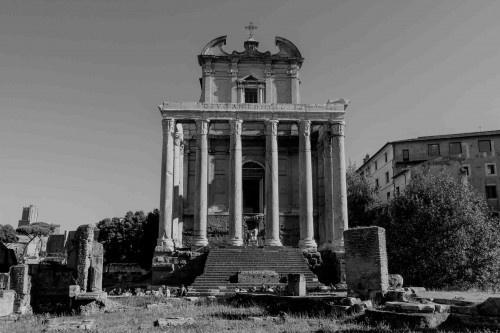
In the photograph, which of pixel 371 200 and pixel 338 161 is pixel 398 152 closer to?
pixel 371 200

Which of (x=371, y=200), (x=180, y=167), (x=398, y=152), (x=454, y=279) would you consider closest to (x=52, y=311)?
(x=180, y=167)

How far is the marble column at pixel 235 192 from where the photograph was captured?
30609mm

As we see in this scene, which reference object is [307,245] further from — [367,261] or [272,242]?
[367,261]

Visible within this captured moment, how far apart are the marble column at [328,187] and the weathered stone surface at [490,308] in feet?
69.6

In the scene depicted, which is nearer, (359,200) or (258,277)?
(258,277)

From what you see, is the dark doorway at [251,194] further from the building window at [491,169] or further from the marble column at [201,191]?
the building window at [491,169]

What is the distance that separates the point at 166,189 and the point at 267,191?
653 cm

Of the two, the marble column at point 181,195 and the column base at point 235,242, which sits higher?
the marble column at point 181,195

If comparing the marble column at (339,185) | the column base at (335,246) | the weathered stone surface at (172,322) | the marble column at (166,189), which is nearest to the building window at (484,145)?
the marble column at (339,185)

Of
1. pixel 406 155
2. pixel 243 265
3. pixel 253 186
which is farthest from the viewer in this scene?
pixel 406 155

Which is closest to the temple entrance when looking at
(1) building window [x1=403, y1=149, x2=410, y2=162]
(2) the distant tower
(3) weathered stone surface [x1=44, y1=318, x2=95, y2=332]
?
(1) building window [x1=403, y1=149, x2=410, y2=162]

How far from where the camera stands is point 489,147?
4478 cm

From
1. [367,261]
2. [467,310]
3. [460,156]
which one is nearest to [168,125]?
[367,261]

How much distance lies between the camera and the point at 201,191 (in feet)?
102
